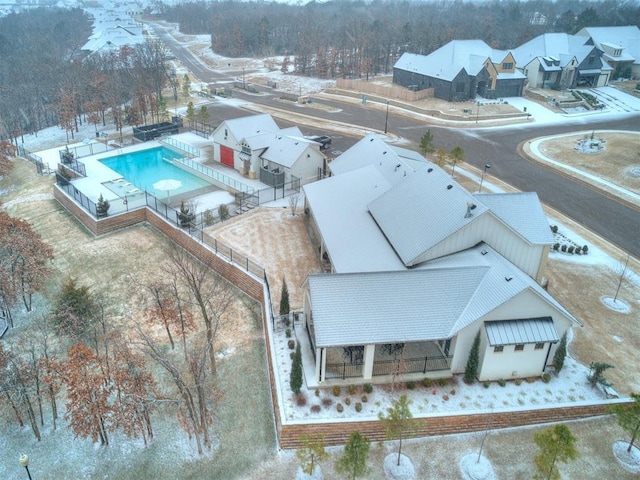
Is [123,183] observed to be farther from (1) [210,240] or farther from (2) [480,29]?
(2) [480,29]

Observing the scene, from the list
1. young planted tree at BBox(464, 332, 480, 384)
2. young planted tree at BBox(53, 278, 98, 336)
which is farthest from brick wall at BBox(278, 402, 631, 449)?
young planted tree at BBox(53, 278, 98, 336)

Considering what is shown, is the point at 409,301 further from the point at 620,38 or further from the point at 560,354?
the point at 620,38

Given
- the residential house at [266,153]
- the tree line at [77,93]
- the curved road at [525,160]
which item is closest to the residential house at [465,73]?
the curved road at [525,160]

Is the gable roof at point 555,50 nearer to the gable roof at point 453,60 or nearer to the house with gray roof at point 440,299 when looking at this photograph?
the gable roof at point 453,60

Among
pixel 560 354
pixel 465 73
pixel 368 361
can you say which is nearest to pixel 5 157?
pixel 368 361

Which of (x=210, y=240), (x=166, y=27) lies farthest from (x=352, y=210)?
(x=166, y=27)
